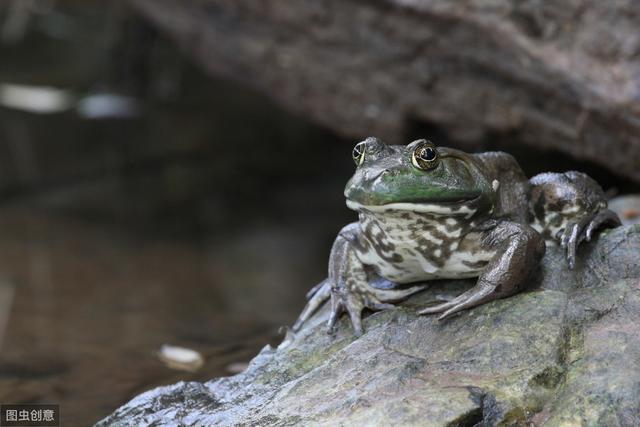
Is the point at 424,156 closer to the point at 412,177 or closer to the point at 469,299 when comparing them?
the point at 412,177

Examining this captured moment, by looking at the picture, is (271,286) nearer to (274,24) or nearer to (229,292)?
(229,292)

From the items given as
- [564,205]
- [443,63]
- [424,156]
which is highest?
[443,63]

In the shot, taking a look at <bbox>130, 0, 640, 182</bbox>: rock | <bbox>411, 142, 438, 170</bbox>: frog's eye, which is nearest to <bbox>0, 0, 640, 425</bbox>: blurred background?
<bbox>130, 0, 640, 182</bbox>: rock

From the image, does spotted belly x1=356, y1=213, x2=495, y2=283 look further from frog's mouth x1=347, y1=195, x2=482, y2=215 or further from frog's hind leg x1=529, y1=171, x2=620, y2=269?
frog's hind leg x1=529, y1=171, x2=620, y2=269

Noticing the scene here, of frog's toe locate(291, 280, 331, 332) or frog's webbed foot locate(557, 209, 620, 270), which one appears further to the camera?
frog's toe locate(291, 280, 331, 332)

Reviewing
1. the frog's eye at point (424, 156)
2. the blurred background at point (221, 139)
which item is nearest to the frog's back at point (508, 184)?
the frog's eye at point (424, 156)

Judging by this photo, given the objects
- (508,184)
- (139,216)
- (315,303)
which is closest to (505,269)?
(508,184)
